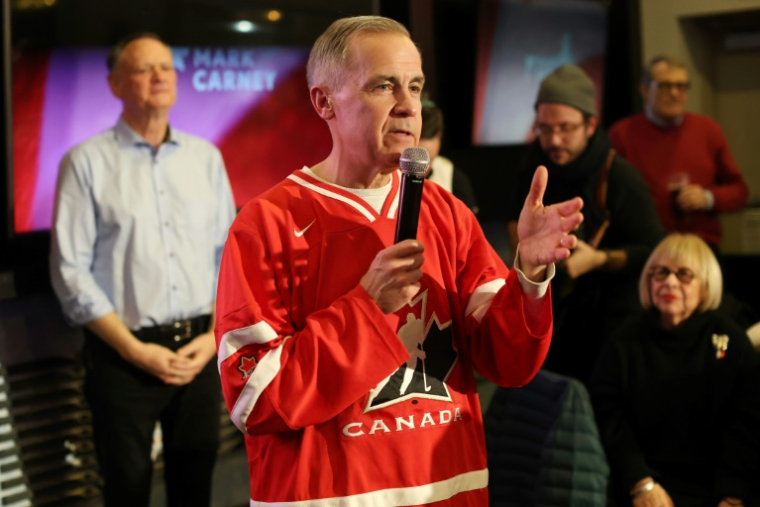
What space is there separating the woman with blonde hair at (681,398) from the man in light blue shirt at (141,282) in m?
1.26

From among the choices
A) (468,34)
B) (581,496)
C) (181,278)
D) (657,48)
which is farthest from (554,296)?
(657,48)

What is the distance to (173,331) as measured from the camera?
2986 mm

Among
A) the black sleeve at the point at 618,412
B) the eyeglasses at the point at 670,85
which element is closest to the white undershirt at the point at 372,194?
the black sleeve at the point at 618,412

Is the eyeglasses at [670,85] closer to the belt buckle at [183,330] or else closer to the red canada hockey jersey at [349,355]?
the belt buckle at [183,330]

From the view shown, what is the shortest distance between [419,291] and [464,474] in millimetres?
301

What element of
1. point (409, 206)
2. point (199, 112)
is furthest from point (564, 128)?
point (409, 206)

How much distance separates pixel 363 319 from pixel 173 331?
5.62 ft

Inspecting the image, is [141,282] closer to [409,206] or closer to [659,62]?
[409,206]

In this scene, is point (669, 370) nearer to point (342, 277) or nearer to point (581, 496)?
point (581, 496)

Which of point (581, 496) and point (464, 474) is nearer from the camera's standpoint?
point (464, 474)

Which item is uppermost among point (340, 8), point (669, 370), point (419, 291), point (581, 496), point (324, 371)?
point (340, 8)

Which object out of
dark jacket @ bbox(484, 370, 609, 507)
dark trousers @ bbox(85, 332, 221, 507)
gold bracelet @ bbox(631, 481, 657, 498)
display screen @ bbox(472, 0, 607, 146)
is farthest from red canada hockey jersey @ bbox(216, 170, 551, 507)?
display screen @ bbox(472, 0, 607, 146)

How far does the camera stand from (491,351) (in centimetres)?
153

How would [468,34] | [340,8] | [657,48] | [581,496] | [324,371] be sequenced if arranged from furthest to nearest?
1. [657,48]
2. [468,34]
3. [340,8]
4. [581,496]
5. [324,371]
